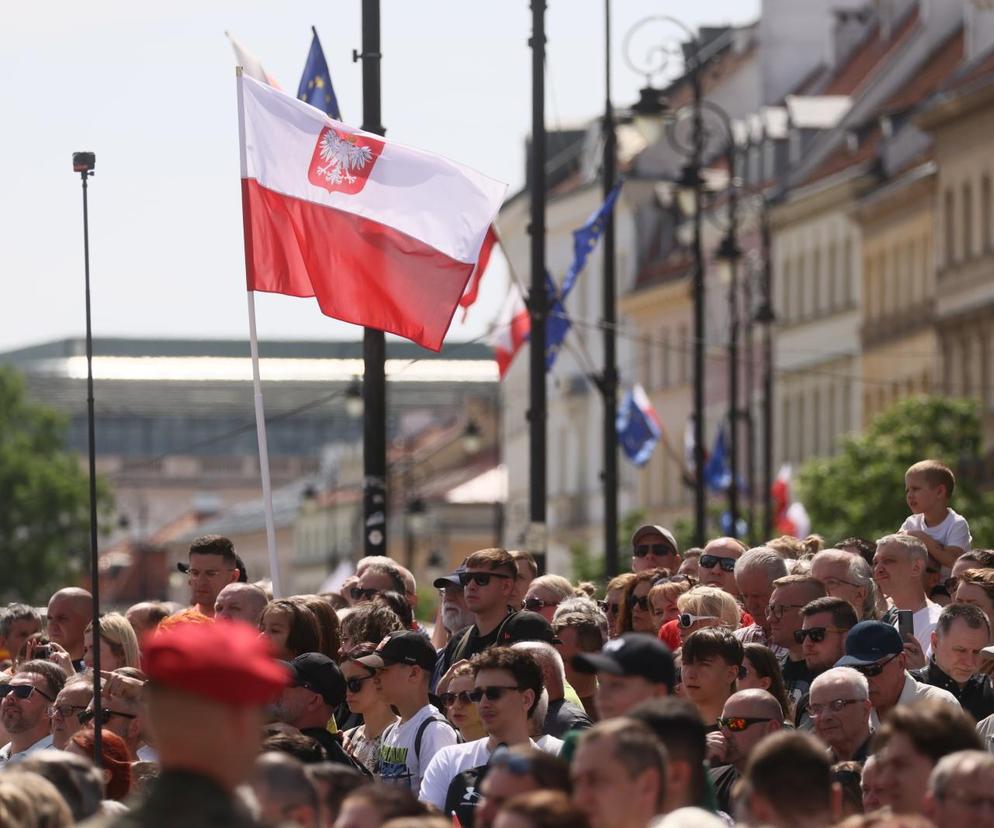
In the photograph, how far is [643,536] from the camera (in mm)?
17844

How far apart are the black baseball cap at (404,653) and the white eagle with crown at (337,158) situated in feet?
18.9

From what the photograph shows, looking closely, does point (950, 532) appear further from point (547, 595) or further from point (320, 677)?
point (320, 677)

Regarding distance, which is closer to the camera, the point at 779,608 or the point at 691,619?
the point at 779,608

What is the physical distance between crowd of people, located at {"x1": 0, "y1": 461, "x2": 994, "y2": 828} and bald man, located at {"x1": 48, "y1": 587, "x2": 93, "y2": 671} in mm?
18

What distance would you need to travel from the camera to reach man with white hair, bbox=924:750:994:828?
938cm

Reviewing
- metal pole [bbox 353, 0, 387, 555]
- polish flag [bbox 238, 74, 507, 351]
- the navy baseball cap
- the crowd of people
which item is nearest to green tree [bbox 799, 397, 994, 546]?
metal pole [bbox 353, 0, 387, 555]

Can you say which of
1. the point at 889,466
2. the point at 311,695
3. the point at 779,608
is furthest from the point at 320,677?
the point at 889,466

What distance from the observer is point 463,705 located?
42.8 feet

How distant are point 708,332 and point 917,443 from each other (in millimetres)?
28418

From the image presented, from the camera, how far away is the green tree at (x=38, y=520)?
338 ft

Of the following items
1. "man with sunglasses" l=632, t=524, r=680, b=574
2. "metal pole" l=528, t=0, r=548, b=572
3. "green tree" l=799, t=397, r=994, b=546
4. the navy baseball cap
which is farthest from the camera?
"green tree" l=799, t=397, r=994, b=546

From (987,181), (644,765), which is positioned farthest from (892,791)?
(987,181)

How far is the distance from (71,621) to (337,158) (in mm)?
3307

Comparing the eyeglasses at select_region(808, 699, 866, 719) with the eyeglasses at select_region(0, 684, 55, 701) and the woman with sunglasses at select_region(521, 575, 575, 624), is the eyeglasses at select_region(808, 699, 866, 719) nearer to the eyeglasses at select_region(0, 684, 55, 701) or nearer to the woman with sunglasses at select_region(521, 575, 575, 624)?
the eyeglasses at select_region(0, 684, 55, 701)
